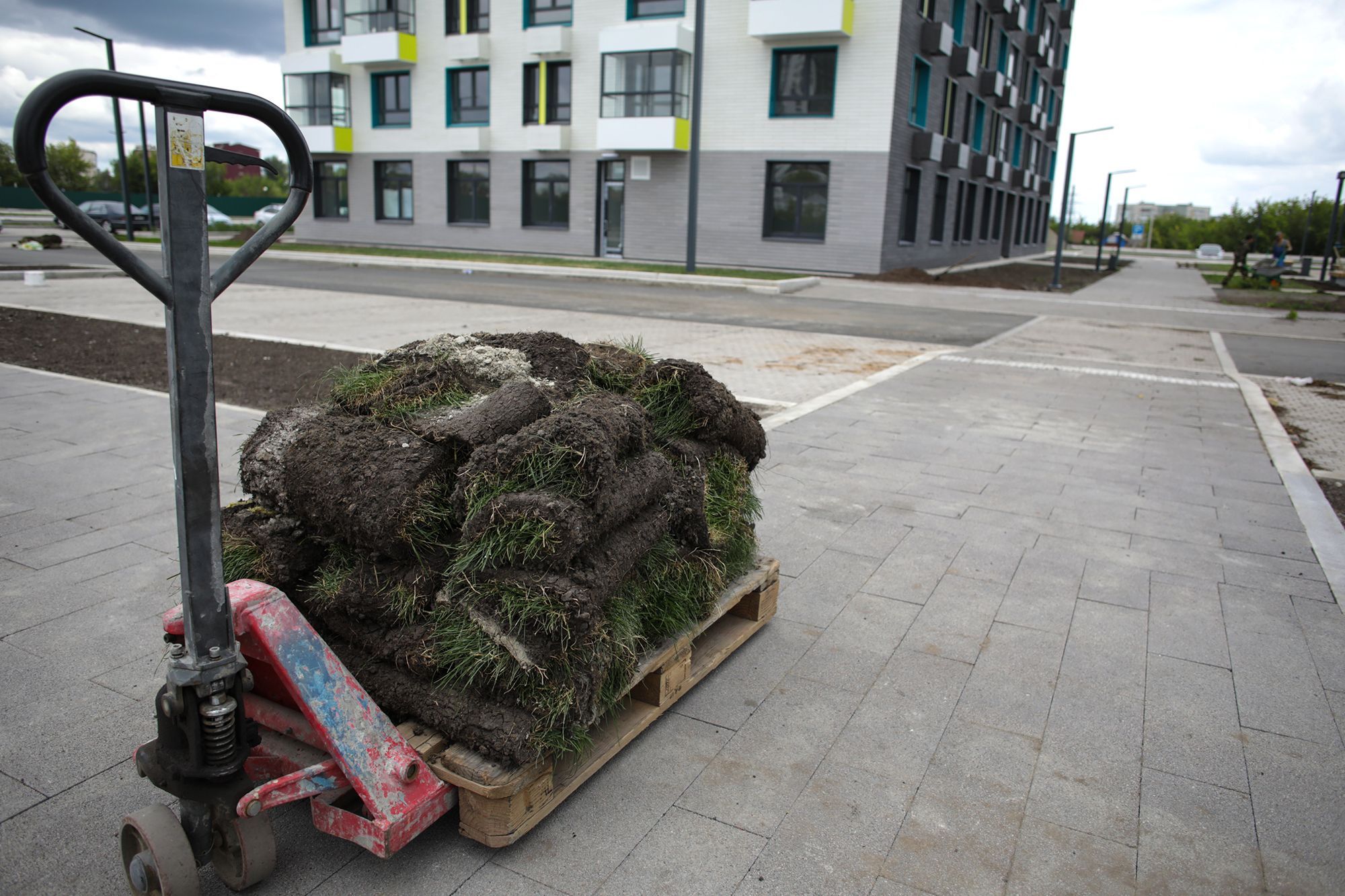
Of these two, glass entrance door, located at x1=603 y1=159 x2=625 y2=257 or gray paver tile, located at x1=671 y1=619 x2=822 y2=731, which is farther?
glass entrance door, located at x1=603 y1=159 x2=625 y2=257

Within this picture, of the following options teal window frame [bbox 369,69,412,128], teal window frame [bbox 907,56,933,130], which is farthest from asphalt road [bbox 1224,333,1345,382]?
teal window frame [bbox 369,69,412,128]

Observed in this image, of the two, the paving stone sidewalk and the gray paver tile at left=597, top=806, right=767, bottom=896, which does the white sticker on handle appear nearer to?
the paving stone sidewalk

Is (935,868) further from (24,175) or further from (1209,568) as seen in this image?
Result: (1209,568)

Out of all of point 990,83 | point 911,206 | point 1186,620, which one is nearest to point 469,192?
point 911,206

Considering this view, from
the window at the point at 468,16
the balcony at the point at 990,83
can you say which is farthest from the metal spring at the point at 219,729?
the balcony at the point at 990,83

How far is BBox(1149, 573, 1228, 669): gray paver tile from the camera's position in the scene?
4059 mm

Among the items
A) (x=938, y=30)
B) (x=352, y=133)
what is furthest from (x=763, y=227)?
(x=352, y=133)

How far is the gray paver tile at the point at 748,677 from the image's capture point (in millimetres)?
Answer: 3496

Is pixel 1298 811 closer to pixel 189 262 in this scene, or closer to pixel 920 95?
pixel 189 262

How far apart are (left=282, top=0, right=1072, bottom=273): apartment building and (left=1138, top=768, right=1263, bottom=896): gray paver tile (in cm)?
2698

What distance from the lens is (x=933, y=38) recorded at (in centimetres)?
2909

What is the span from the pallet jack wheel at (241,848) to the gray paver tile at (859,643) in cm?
210

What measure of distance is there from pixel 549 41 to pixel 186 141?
32758 millimetres

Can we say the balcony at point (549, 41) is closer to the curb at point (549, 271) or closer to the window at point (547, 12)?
the window at point (547, 12)
